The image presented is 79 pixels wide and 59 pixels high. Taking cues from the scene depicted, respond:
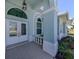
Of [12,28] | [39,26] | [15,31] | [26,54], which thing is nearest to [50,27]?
[26,54]

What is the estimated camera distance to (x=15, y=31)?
326 inches

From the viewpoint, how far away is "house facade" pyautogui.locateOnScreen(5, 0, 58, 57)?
18.4 ft

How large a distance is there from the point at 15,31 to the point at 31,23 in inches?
90.2

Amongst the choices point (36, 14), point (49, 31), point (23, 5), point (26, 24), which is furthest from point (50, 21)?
point (36, 14)

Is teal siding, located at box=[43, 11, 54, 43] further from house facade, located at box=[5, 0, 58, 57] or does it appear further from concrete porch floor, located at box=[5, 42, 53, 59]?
concrete porch floor, located at box=[5, 42, 53, 59]

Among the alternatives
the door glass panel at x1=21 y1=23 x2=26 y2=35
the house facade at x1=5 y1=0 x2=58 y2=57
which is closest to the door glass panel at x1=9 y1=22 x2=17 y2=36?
the house facade at x1=5 y1=0 x2=58 y2=57

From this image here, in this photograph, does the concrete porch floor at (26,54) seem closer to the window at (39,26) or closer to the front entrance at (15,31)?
the front entrance at (15,31)

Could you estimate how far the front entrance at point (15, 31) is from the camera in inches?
288

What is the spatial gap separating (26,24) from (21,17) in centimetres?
106

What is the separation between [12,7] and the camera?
24.9 ft

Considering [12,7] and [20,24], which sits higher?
[12,7]

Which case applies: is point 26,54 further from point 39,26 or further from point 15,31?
point 39,26
